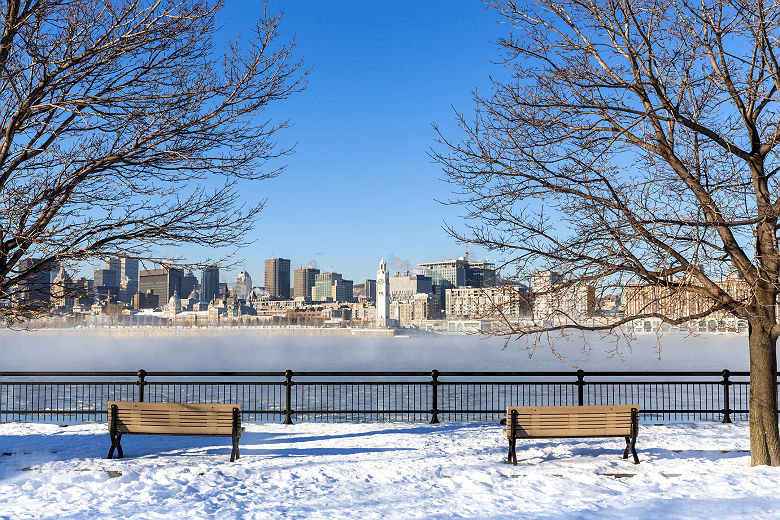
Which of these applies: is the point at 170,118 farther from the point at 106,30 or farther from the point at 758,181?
the point at 758,181

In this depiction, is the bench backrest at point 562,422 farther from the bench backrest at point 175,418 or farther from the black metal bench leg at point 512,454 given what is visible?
the bench backrest at point 175,418

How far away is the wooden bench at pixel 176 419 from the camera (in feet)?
31.2

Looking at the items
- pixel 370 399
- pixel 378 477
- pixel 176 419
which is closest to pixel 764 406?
pixel 378 477

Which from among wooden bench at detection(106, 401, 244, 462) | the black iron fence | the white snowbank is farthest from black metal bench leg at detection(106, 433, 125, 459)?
the white snowbank

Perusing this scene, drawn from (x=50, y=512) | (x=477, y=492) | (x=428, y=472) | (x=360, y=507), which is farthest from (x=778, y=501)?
(x=50, y=512)

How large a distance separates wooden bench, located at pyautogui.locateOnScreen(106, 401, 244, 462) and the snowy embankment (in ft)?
1.45

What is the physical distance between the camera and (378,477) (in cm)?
889

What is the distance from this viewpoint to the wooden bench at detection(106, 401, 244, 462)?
31.2ft

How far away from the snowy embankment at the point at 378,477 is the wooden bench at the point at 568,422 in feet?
1.45

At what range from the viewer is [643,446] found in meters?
10.7

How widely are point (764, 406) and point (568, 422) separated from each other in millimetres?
2838

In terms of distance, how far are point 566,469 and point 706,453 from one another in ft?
8.39

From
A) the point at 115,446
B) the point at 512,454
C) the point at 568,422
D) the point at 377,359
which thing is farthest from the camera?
the point at 377,359

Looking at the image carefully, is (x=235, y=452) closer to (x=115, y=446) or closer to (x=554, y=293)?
(x=115, y=446)
